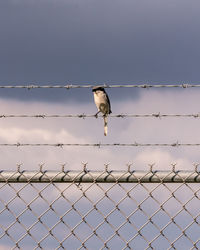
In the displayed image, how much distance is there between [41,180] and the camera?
11.1 ft

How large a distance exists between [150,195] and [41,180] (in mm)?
657

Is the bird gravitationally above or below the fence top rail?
above

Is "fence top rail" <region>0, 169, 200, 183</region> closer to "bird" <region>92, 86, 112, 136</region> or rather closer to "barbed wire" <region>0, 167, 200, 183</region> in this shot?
"barbed wire" <region>0, 167, 200, 183</region>

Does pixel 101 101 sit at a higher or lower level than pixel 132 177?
higher

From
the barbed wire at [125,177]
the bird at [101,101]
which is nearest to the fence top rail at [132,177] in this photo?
the barbed wire at [125,177]

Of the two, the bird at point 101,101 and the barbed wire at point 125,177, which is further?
the bird at point 101,101

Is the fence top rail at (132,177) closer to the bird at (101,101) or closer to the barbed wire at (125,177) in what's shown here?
the barbed wire at (125,177)

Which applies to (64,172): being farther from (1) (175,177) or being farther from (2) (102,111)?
(2) (102,111)

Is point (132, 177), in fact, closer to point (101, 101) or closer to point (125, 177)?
point (125, 177)

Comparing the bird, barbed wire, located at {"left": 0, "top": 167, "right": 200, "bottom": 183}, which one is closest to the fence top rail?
barbed wire, located at {"left": 0, "top": 167, "right": 200, "bottom": 183}

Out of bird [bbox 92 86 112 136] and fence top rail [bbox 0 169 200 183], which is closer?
fence top rail [bbox 0 169 200 183]

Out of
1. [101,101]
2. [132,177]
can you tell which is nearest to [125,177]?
[132,177]

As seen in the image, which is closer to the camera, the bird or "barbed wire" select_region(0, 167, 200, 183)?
"barbed wire" select_region(0, 167, 200, 183)

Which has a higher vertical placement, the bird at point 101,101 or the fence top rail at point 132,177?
the bird at point 101,101
